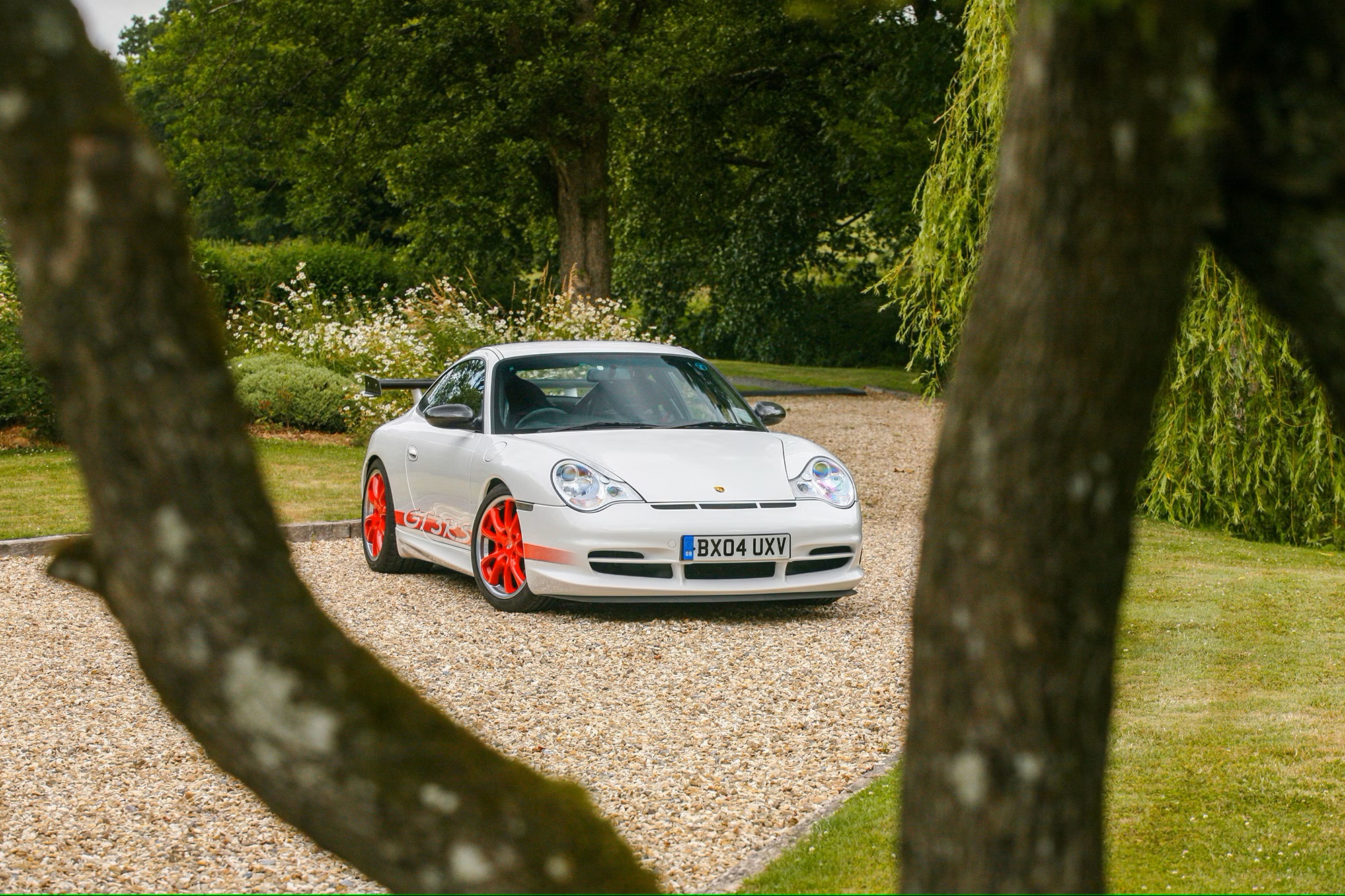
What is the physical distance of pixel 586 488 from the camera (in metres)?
7.72

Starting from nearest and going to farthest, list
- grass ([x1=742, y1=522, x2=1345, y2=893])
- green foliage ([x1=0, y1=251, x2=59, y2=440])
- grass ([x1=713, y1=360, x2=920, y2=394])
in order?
grass ([x1=742, y1=522, x2=1345, y2=893]) → green foliage ([x1=0, y1=251, x2=59, y2=440]) → grass ([x1=713, y1=360, x2=920, y2=394])

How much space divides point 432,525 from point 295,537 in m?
2.63

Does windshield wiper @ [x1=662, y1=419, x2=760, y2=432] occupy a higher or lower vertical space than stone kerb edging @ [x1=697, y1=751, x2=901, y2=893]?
higher

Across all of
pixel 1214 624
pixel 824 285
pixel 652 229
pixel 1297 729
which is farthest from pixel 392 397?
pixel 824 285

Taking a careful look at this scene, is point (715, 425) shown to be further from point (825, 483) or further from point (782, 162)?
point (782, 162)

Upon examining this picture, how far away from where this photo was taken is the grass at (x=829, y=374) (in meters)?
29.7

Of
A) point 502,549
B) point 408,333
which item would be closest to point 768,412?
point 502,549

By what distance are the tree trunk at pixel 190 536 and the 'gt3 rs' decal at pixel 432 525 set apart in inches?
264

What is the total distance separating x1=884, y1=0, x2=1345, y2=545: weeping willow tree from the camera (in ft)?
37.4

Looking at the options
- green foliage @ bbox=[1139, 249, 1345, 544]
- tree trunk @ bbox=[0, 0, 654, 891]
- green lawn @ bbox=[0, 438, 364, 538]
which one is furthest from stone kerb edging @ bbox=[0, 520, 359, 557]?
tree trunk @ bbox=[0, 0, 654, 891]

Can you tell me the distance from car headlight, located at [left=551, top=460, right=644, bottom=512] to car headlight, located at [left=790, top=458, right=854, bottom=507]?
1.00m

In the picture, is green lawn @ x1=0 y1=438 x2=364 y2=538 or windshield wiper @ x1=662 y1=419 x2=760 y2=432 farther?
green lawn @ x1=0 y1=438 x2=364 y2=538

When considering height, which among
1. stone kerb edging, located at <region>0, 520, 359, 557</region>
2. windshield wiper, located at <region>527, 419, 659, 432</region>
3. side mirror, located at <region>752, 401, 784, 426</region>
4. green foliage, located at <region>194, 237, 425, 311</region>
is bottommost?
stone kerb edging, located at <region>0, 520, 359, 557</region>

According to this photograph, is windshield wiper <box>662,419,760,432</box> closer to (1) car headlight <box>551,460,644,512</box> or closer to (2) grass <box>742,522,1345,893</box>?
(1) car headlight <box>551,460,644,512</box>
